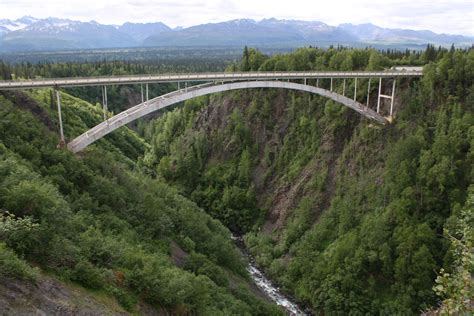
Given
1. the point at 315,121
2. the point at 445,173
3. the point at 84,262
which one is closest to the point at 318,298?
the point at 445,173

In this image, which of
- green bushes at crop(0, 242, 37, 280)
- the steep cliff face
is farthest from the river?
green bushes at crop(0, 242, 37, 280)

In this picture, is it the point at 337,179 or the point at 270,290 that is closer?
the point at 270,290

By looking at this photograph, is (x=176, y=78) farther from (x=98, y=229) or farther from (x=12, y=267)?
(x=12, y=267)

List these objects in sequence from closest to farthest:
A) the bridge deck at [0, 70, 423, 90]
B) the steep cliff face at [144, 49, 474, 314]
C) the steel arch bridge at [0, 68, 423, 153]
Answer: the bridge deck at [0, 70, 423, 90] → the steel arch bridge at [0, 68, 423, 153] → the steep cliff face at [144, 49, 474, 314]

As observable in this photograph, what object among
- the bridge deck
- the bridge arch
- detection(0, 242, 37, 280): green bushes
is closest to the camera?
detection(0, 242, 37, 280): green bushes

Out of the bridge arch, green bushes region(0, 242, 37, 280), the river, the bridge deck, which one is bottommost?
the river

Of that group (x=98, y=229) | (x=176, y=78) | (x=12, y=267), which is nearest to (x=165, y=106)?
(x=176, y=78)

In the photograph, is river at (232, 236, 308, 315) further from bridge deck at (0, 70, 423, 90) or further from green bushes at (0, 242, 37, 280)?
green bushes at (0, 242, 37, 280)
